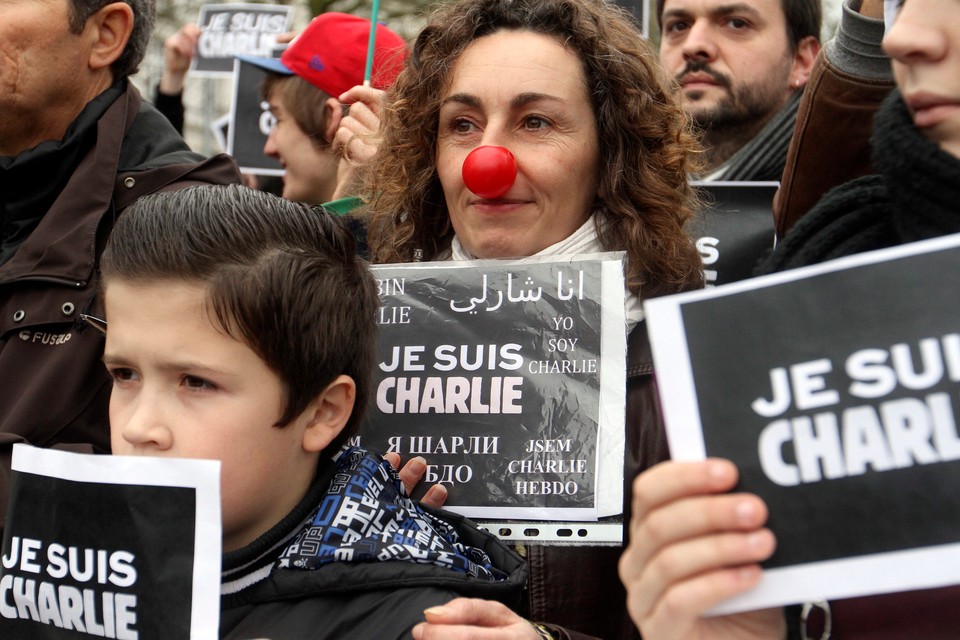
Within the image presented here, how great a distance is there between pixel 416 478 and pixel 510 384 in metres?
0.24

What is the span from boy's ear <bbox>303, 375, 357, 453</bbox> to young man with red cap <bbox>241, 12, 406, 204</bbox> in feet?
6.61

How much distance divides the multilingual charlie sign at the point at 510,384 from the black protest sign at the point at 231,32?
5041 millimetres

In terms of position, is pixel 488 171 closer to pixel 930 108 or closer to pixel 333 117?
pixel 930 108

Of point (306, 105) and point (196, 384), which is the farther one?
point (306, 105)

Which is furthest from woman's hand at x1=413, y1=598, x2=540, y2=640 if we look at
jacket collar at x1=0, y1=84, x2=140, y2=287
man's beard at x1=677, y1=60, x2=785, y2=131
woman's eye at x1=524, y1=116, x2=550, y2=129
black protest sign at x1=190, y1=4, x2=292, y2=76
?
black protest sign at x1=190, y1=4, x2=292, y2=76

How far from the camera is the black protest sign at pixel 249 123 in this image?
17.2 feet

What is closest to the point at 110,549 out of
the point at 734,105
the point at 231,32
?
the point at 734,105

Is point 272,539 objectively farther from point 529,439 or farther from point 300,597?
point 529,439

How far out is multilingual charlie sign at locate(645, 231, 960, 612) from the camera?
46.4 inches

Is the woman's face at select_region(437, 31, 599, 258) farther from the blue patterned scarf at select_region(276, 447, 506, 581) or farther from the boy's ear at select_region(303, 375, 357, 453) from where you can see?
the blue patterned scarf at select_region(276, 447, 506, 581)

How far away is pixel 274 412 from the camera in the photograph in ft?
6.08

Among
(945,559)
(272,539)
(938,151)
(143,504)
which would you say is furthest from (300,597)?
(938,151)

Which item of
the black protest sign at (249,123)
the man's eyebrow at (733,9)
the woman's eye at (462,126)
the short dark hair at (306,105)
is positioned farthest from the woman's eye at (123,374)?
the black protest sign at (249,123)

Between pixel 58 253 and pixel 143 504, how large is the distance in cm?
95
